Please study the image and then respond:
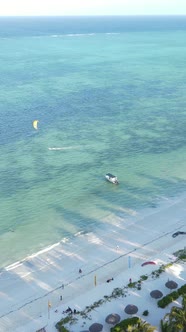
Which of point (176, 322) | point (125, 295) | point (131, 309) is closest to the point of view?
point (176, 322)

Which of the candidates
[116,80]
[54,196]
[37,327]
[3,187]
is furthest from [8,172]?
[116,80]

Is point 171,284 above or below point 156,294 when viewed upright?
above

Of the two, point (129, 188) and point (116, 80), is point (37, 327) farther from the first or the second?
point (116, 80)

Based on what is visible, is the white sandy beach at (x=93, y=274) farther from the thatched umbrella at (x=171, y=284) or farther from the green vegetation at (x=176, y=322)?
the green vegetation at (x=176, y=322)

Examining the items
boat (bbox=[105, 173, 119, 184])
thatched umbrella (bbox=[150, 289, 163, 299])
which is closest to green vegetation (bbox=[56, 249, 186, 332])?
thatched umbrella (bbox=[150, 289, 163, 299])

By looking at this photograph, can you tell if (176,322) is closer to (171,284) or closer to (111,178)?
(171,284)

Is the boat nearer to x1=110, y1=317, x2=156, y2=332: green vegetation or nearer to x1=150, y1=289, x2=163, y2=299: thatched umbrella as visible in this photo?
x1=150, y1=289, x2=163, y2=299: thatched umbrella

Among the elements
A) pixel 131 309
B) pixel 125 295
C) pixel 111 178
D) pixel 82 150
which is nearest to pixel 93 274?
pixel 125 295
